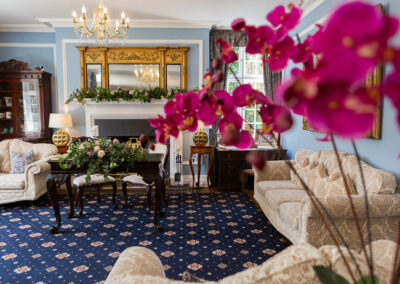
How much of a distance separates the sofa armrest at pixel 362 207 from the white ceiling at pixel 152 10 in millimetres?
2822

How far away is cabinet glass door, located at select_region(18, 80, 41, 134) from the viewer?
5535mm

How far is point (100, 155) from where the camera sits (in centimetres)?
331

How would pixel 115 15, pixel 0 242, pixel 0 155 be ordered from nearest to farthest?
pixel 0 242 < pixel 0 155 < pixel 115 15

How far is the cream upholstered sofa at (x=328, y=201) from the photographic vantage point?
2.53m

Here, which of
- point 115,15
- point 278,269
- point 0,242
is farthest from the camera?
point 115,15

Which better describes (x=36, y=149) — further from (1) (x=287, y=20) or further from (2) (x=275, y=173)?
(1) (x=287, y=20)

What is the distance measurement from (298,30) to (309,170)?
8.21 feet

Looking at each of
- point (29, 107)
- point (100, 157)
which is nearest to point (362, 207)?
point (100, 157)

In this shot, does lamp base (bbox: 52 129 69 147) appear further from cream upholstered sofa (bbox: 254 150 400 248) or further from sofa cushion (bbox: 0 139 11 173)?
cream upholstered sofa (bbox: 254 150 400 248)

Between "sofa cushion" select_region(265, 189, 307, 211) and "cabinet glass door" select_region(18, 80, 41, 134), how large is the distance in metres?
4.32

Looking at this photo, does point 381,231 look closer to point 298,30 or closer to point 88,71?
point 298,30

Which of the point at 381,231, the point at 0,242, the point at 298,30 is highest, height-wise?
the point at 298,30

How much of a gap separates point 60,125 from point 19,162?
86cm

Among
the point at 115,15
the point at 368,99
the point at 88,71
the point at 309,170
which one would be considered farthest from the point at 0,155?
the point at 368,99
